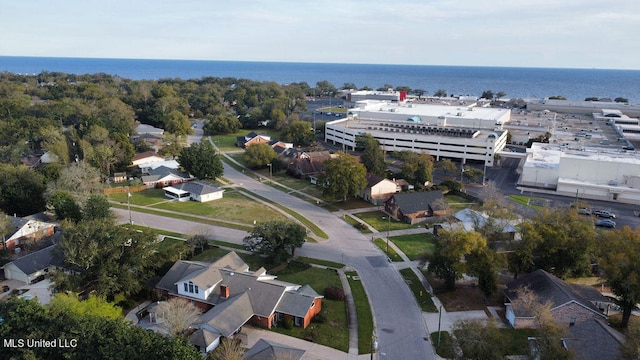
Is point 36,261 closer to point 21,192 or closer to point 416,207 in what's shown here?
point 21,192

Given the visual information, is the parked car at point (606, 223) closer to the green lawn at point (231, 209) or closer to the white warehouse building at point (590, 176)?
the white warehouse building at point (590, 176)

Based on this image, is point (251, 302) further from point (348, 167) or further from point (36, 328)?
point (348, 167)

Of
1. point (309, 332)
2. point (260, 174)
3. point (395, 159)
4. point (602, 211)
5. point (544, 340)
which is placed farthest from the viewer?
point (395, 159)

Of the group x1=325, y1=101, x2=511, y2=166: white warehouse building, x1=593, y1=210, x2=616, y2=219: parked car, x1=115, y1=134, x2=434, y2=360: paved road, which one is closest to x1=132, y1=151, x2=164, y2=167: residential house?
x1=115, y1=134, x2=434, y2=360: paved road

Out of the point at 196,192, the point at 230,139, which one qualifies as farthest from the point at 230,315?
the point at 230,139

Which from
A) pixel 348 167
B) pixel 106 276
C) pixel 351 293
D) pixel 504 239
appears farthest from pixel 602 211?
pixel 106 276

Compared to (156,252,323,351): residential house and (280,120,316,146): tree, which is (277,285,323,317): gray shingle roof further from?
(280,120,316,146): tree
